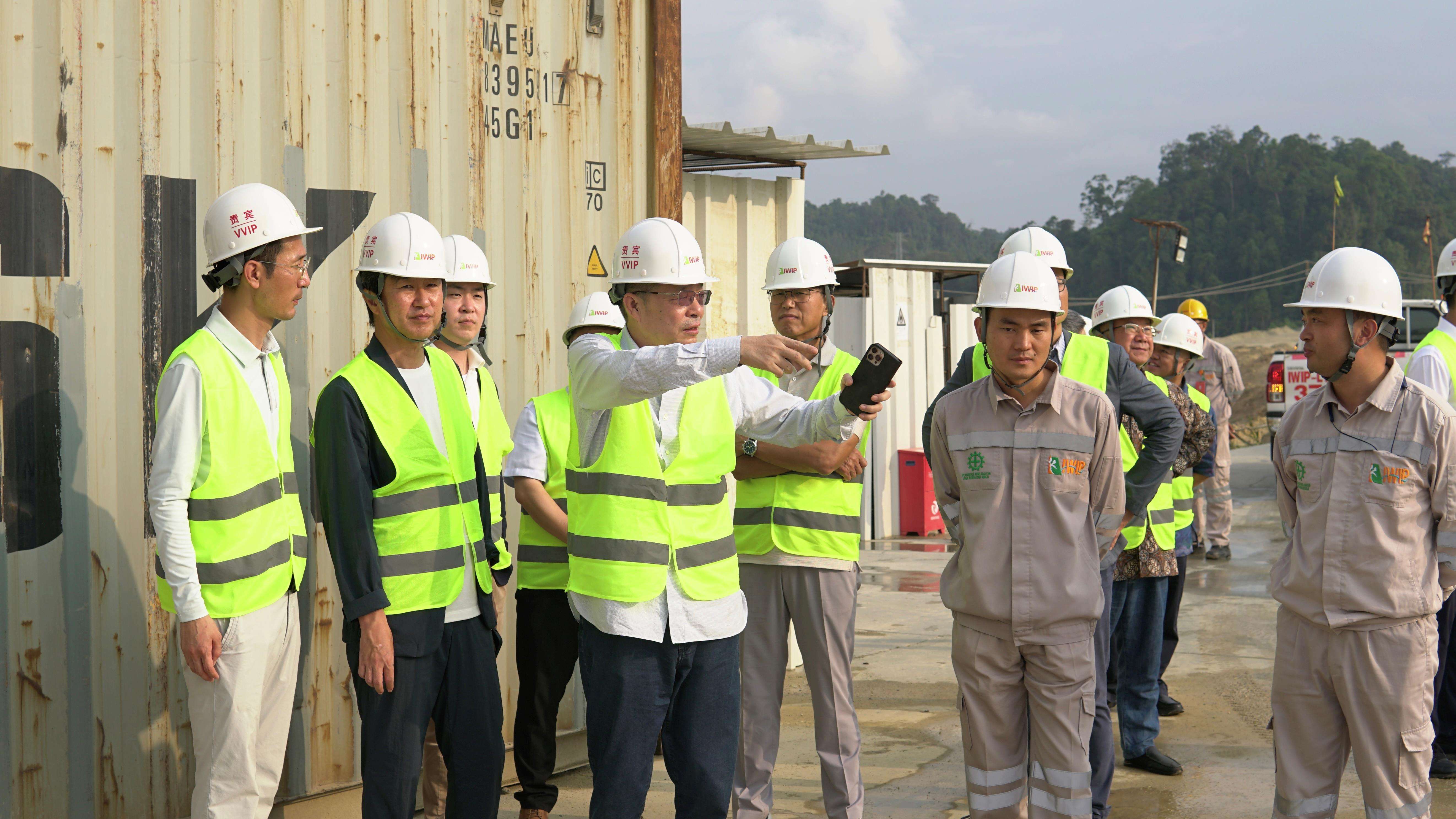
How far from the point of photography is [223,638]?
3.38 m

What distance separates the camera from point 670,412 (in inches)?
134

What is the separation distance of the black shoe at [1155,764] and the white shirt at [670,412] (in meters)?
2.86

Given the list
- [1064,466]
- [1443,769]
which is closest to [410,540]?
[1064,466]

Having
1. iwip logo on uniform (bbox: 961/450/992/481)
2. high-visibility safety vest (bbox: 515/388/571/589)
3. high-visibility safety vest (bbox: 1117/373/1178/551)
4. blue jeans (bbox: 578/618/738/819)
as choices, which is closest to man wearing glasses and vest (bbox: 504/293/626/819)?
high-visibility safety vest (bbox: 515/388/571/589)

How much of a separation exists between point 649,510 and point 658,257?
72 cm

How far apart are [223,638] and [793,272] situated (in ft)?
8.06

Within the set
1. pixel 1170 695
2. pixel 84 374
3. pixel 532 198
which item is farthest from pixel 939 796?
pixel 84 374

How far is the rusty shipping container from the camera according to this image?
12.7 ft

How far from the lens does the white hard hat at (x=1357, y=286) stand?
3.85 meters

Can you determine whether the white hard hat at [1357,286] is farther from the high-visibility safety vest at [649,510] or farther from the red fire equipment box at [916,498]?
the red fire equipment box at [916,498]

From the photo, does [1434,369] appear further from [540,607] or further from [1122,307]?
[540,607]

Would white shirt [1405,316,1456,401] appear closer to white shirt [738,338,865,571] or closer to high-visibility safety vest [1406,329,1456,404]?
high-visibility safety vest [1406,329,1456,404]

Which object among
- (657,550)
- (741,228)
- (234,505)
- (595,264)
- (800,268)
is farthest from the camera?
(741,228)

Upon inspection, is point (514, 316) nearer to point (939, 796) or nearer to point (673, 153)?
point (673, 153)
